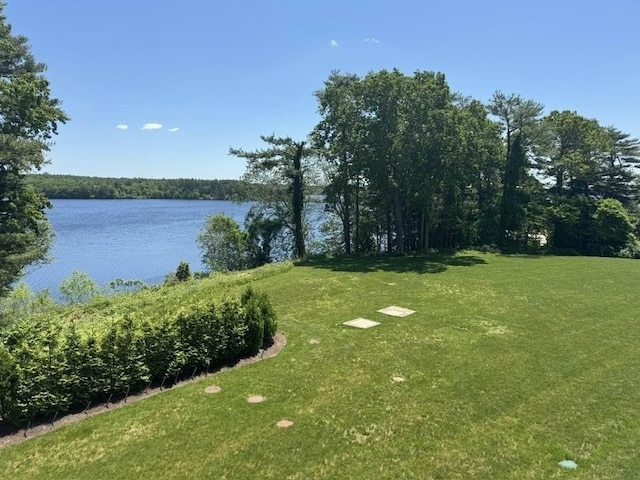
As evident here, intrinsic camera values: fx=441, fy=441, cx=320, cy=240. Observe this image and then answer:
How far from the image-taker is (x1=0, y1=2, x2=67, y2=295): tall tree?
14.0 meters

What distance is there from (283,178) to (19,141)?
42.0 ft

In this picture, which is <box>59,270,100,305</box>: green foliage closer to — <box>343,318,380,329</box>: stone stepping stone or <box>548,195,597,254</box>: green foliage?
<box>343,318,380,329</box>: stone stepping stone

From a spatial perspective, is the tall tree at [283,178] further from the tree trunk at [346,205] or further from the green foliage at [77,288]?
the green foliage at [77,288]

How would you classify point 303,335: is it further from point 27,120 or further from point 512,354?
point 27,120

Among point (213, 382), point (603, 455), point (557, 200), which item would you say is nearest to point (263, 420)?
point (213, 382)

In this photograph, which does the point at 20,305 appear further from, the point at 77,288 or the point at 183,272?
the point at 183,272

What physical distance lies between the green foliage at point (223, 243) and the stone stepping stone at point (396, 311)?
19.3m

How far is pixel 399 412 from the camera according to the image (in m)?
5.49

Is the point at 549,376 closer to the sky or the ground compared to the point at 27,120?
closer to the ground

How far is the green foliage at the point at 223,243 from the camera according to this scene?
95.2ft

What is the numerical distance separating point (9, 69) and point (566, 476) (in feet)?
65.3

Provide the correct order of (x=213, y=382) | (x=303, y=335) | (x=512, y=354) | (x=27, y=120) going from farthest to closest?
(x=27, y=120)
(x=303, y=335)
(x=512, y=354)
(x=213, y=382)

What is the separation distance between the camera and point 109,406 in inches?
226

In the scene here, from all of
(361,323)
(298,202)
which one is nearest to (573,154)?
(298,202)
